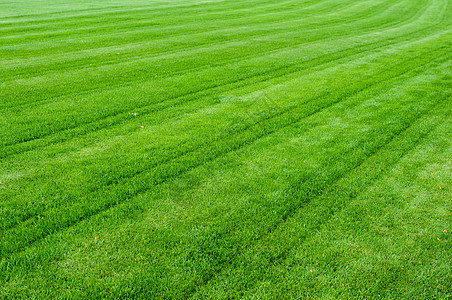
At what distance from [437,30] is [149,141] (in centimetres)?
1776

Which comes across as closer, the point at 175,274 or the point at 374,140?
the point at 175,274

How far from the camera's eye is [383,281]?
9.11 ft

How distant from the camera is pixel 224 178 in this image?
4.12 metres

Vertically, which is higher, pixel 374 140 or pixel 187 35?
pixel 187 35

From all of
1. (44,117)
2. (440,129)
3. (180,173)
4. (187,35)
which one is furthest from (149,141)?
(187,35)

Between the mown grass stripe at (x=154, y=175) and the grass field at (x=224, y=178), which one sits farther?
the mown grass stripe at (x=154, y=175)

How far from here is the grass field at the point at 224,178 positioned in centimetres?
281

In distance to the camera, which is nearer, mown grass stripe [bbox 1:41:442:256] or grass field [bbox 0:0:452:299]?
grass field [bbox 0:0:452:299]

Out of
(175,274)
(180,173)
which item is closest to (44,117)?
(180,173)

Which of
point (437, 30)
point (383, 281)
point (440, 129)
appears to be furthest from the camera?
point (437, 30)

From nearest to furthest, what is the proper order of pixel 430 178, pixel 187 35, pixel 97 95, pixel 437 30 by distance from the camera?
1. pixel 430 178
2. pixel 97 95
3. pixel 187 35
4. pixel 437 30

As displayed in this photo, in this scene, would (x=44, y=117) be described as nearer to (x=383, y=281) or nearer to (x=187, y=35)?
(x=383, y=281)

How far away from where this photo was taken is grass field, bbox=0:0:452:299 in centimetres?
281

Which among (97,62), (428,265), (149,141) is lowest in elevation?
(428,265)
